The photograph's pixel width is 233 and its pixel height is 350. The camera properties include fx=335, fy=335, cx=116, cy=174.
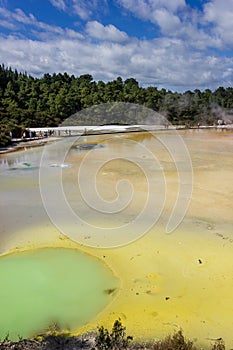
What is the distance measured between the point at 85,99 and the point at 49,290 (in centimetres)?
4950

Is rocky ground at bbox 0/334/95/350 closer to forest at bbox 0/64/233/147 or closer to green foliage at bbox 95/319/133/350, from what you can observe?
green foliage at bbox 95/319/133/350

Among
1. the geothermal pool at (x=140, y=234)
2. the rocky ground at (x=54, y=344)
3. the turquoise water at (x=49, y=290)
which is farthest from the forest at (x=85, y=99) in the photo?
the rocky ground at (x=54, y=344)

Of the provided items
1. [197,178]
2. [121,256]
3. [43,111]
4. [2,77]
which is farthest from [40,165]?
[2,77]

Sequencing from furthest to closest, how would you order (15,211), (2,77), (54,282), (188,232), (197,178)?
1. (2,77)
2. (197,178)
3. (15,211)
4. (188,232)
5. (54,282)

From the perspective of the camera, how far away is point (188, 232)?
30.1 ft

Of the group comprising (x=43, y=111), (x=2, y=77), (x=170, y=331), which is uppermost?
(x=2, y=77)

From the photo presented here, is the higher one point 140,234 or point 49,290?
point 140,234

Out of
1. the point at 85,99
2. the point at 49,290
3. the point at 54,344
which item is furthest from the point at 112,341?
the point at 85,99

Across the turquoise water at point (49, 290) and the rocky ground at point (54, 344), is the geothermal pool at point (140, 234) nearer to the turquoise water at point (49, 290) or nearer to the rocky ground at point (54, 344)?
the turquoise water at point (49, 290)

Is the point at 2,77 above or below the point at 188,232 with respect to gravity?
above

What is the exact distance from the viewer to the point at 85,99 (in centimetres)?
5375

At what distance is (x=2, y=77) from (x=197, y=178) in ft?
157

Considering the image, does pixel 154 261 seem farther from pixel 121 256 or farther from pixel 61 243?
pixel 61 243

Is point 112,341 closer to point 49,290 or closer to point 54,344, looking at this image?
point 54,344
